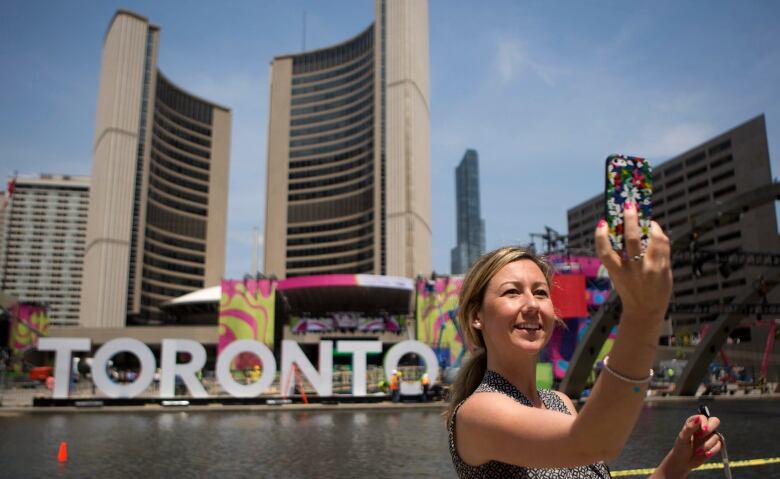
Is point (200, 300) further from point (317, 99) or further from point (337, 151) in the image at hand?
point (317, 99)

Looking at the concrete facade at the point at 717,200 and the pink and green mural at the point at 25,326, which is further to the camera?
the concrete facade at the point at 717,200

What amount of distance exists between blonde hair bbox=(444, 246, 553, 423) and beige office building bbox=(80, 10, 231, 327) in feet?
324

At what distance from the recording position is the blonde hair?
2.18 m

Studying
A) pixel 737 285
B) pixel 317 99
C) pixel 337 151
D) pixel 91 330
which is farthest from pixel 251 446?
pixel 317 99

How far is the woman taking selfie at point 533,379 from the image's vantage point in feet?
4.52

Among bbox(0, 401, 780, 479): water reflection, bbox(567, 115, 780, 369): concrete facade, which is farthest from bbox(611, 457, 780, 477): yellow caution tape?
bbox(567, 115, 780, 369): concrete facade

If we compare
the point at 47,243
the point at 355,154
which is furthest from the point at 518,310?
the point at 47,243

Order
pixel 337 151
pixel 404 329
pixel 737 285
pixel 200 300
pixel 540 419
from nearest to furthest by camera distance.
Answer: pixel 540 419 < pixel 404 329 < pixel 200 300 < pixel 737 285 < pixel 337 151

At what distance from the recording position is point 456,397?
227cm

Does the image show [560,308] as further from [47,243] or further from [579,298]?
[47,243]

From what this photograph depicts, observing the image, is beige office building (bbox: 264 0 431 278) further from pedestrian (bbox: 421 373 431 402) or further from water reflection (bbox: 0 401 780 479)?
water reflection (bbox: 0 401 780 479)

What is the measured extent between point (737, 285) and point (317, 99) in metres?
87.4

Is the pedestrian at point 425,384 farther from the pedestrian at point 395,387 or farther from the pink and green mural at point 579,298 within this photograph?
the pink and green mural at point 579,298

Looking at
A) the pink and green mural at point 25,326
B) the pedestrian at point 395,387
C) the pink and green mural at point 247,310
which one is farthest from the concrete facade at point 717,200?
the pink and green mural at point 25,326
